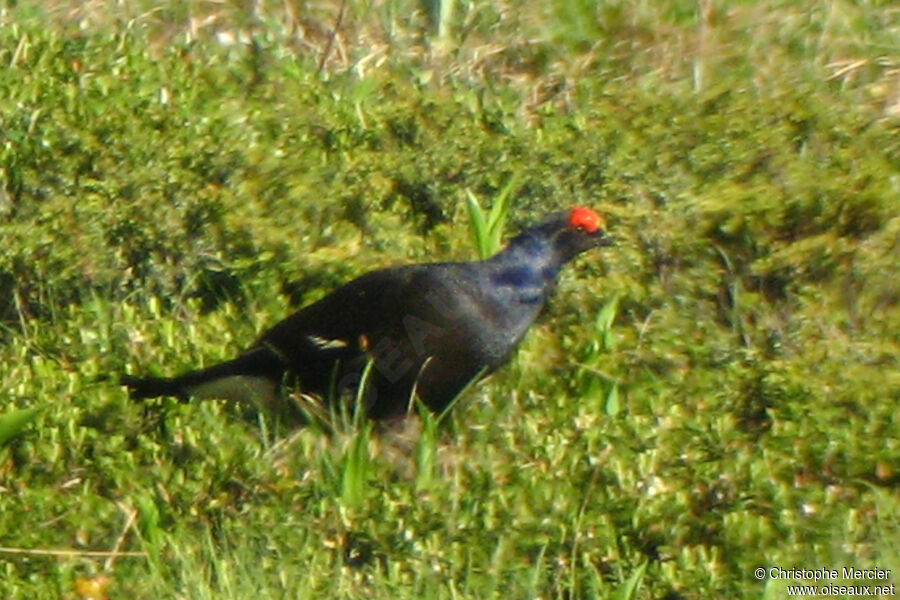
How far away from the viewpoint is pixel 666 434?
18.9 ft

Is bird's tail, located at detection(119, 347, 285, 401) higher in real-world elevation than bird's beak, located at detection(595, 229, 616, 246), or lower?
lower

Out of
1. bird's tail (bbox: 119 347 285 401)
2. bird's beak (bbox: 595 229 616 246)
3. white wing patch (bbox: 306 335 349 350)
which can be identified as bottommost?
bird's tail (bbox: 119 347 285 401)

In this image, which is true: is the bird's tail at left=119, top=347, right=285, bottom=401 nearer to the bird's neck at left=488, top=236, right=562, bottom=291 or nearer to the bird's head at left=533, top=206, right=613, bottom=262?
the bird's neck at left=488, top=236, right=562, bottom=291

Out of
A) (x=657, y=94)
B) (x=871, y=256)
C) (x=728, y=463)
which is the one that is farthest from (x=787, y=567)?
(x=657, y=94)

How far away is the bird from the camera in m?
5.87

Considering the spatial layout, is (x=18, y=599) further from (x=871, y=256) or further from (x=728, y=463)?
(x=871, y=256)

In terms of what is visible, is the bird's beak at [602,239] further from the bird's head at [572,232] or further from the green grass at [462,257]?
the green grass at [462,257]

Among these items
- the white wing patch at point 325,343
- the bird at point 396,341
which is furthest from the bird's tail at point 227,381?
the white wing patch at point 325,343

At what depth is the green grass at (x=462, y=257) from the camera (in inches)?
205

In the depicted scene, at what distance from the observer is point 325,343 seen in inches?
237

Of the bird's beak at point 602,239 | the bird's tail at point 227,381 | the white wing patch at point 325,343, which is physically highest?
the bird's beak at point 602,239

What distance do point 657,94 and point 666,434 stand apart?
216 centimetres

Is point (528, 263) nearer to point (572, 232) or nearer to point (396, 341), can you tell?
point (572, 232)

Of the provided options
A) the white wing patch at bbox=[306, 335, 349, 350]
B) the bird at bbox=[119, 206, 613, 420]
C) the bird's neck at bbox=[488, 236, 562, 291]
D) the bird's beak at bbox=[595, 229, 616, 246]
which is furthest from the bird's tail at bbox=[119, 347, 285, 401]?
the bird's beak at bbox=[595, 229, 616, 246]
